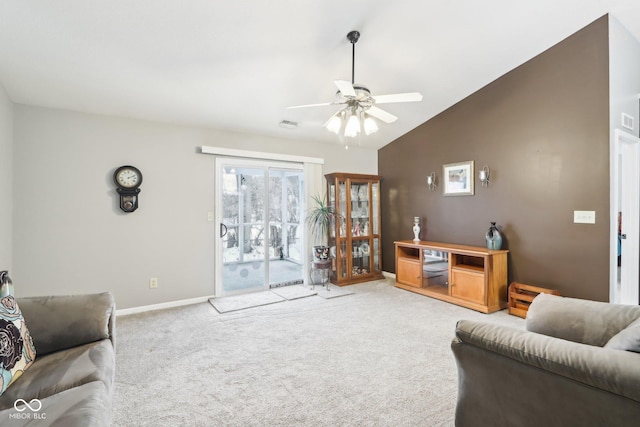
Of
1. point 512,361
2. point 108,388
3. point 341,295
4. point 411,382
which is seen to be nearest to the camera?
point 512,361

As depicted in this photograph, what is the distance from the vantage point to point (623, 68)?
311 centimetres

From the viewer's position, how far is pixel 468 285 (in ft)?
12.1

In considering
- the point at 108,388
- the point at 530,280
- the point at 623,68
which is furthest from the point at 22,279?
the point at 623,68

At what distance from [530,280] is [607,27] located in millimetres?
2686

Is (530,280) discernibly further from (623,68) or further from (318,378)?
(318,378)

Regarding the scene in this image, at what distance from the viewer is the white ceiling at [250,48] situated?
2273 millimetres

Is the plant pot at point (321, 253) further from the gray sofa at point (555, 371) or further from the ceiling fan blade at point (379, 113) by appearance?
the gray sofa at point (555, 371)

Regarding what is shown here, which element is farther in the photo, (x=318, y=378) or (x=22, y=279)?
(x=22, y=279)

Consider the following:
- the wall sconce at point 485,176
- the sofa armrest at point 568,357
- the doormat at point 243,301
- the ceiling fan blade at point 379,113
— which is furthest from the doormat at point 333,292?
the sofa armrest at point 568,357

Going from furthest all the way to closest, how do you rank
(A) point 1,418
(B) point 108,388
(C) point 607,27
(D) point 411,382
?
(C) point 607,27, (D) point 411,382, (B) point 108,388, (A) point 1,418

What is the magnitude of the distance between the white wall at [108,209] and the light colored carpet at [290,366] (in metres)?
0.54

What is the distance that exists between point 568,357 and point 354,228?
158 inches

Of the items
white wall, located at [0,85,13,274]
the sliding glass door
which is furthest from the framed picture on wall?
white wall, located at [0,85,13,274]

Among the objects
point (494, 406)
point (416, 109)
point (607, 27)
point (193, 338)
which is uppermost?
point (607, 27)
